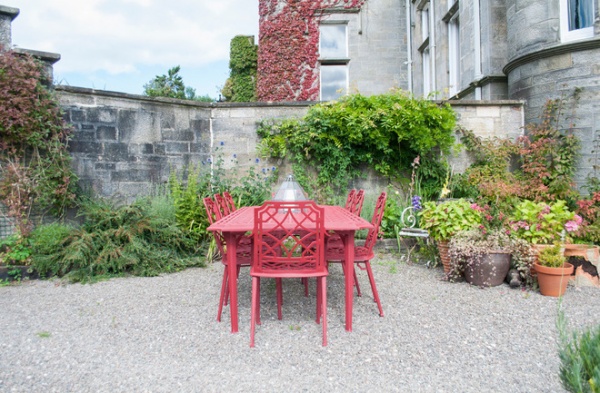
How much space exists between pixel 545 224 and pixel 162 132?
4.68 meters

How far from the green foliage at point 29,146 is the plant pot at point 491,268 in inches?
175

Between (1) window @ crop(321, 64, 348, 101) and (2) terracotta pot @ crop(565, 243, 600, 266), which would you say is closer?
(2) terracotta pot @ crop(565, 243, 600, 266)

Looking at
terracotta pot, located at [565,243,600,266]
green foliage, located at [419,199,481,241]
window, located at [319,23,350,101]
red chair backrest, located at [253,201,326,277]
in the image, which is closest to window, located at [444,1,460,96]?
window, located at [319,23,350,101]

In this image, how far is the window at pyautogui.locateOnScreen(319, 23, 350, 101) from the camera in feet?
36.3

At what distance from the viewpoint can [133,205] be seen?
477 cm

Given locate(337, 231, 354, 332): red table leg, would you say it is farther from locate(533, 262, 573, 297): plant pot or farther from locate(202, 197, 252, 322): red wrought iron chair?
locate(533, 262, 573, 297): plant pot

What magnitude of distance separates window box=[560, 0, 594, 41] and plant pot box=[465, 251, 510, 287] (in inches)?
135

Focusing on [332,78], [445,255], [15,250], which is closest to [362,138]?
[445,255]

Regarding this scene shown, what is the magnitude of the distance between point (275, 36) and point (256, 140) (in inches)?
225

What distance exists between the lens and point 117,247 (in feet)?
14.3

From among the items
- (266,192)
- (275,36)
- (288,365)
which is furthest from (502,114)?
(275,36)

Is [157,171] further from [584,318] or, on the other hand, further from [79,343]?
[584,318]

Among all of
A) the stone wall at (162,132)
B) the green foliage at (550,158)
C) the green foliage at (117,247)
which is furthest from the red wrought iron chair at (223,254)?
the green foliage at (550,158)

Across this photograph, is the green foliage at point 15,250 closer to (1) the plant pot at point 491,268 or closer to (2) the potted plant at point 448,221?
(2) the potted plant at point 448,221
